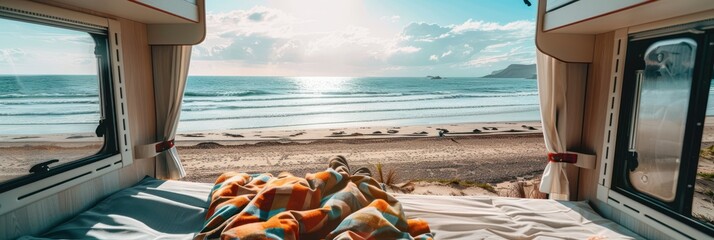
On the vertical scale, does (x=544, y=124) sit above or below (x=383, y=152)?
above

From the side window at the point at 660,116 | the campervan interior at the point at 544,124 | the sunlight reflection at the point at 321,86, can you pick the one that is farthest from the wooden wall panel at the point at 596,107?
the sunlight reflection at the point at 321,86

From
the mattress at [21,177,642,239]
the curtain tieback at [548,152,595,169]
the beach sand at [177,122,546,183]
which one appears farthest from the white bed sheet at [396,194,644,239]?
the beach sand at [177,122,546,183]

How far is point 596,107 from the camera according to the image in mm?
2246

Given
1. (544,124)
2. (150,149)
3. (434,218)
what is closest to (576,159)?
(544,124)

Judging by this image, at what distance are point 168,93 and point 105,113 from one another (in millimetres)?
555

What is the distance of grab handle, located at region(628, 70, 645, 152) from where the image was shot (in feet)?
6.11

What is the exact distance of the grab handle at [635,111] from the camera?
6.11 ft

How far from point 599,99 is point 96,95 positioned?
3033 millimetres

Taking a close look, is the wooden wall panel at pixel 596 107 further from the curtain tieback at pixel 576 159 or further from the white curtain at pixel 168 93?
the white curtain at pixel 168 93

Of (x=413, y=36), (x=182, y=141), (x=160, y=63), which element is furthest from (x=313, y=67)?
(x=160, y=63)

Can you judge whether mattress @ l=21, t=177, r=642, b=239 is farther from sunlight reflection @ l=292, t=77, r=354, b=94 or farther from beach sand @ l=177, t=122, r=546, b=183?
sunlight reflection @ l=292, t=77, r=354, b=94

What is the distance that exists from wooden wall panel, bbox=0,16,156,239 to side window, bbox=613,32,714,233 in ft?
9.16

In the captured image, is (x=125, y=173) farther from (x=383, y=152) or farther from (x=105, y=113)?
(x=383, y=152)

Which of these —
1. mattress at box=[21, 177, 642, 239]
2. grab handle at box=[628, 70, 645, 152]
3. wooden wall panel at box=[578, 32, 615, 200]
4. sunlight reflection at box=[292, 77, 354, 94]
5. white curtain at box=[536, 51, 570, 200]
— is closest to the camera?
mattress at box=[21, 177, 642, 239]
